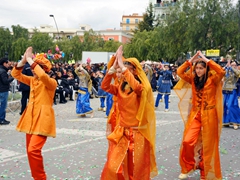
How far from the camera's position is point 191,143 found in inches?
197

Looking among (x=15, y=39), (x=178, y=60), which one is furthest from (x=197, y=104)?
(x=15, y=39)

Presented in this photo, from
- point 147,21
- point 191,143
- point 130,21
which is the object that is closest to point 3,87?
point 191,143

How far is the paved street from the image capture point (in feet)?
17.9

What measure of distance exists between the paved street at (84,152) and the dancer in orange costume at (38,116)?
859 millimetres

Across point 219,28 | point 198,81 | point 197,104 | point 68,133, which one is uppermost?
point 219,28

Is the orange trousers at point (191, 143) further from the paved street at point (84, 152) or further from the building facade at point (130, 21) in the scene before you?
the building facade at point (130, 21)

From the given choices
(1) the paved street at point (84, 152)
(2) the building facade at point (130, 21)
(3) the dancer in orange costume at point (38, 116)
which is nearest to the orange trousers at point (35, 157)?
(3) the dancer in orange costume at point (38, 116)

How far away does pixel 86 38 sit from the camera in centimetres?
5616

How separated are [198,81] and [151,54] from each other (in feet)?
115

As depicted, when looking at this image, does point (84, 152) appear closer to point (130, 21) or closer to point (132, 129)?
point (132, 129)

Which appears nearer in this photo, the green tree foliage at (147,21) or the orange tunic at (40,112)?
the orange tunic at (40,112)

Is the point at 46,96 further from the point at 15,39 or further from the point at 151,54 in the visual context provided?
the point at 15,39

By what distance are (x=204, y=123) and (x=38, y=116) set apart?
2.35 meters

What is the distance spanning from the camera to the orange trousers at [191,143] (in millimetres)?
5027
